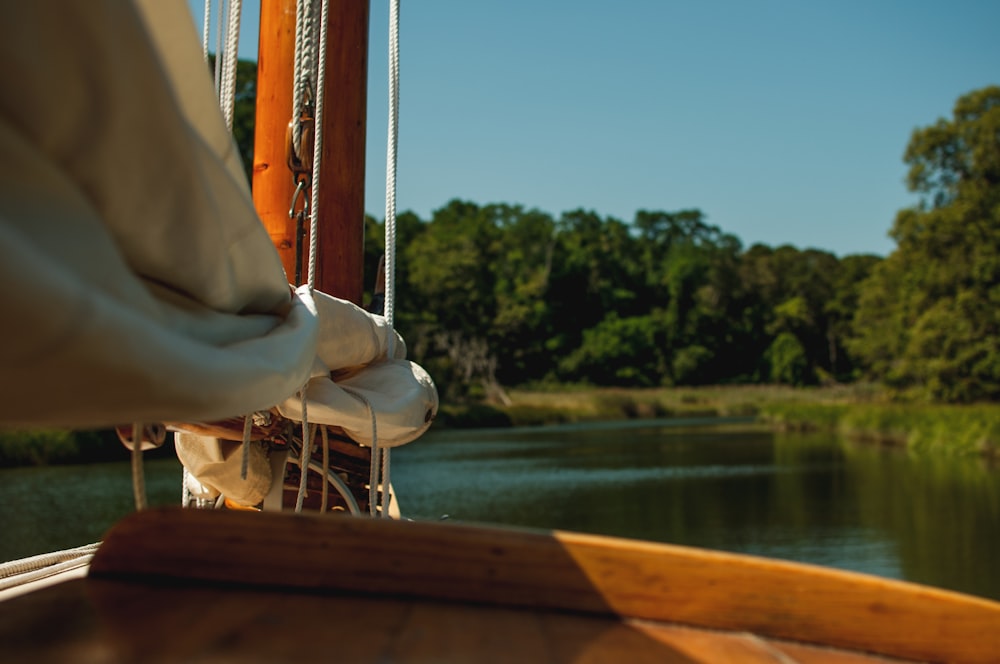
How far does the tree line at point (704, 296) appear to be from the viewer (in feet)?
77.7

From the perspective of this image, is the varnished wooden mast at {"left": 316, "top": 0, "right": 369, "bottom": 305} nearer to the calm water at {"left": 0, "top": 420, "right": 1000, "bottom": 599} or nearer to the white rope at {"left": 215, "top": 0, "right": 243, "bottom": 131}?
the white rope at {"left": 215, "top": 0, "right": 243, "bottom": 131}

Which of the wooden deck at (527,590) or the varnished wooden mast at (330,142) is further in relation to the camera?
the varnished wooden mast at (330,142)

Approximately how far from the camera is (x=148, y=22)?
0.91m

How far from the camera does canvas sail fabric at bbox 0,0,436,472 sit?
68 cm

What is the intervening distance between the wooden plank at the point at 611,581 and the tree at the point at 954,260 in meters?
24.0

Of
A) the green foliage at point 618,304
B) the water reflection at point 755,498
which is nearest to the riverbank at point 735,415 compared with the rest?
the water reflection at point 755,498

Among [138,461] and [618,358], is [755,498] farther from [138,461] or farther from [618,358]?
[618,358]

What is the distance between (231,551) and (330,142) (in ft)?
5.56

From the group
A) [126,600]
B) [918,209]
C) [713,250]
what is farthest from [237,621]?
[713,250]

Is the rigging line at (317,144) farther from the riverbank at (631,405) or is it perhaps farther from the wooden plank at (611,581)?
the riverbank at (631,405)

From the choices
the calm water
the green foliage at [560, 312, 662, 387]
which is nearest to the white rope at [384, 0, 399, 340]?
the calm water

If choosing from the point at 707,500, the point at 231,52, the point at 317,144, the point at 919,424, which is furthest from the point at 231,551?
the point at 919,424

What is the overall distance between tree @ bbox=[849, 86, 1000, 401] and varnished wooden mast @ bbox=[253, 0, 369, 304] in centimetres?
2317

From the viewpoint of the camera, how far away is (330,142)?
2.52m
